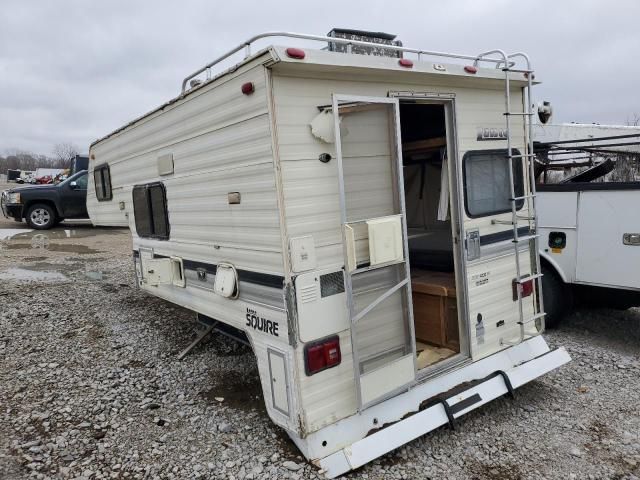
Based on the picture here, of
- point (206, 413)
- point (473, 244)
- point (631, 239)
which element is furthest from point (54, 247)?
point (631, 239)

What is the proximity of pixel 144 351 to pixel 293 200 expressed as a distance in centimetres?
293

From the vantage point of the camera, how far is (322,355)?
9.67 feet

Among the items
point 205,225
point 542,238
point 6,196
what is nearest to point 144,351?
point 205,225

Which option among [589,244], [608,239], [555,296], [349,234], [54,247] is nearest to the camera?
[349,234]

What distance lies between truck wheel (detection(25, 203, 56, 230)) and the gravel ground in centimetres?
793

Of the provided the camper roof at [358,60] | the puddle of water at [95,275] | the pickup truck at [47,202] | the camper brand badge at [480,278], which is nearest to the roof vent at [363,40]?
the camper roof at [358,60]

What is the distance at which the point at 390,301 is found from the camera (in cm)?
324

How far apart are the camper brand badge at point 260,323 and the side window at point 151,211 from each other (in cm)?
153

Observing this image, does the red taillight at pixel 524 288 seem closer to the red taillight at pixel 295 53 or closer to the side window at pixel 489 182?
the side window at pixel 489 182

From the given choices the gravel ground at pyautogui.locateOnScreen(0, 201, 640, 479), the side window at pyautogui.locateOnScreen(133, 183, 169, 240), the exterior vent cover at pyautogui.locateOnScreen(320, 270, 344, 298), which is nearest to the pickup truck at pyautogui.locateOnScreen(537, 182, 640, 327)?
the gravel ground at pyautogui.locateOnScreen(0, 201, 640, 479)

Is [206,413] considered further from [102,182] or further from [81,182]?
[81,182]

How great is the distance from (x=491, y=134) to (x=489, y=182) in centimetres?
36

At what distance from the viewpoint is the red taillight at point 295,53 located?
2.68 metres

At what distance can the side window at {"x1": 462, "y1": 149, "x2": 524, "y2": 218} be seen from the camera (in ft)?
12.2
